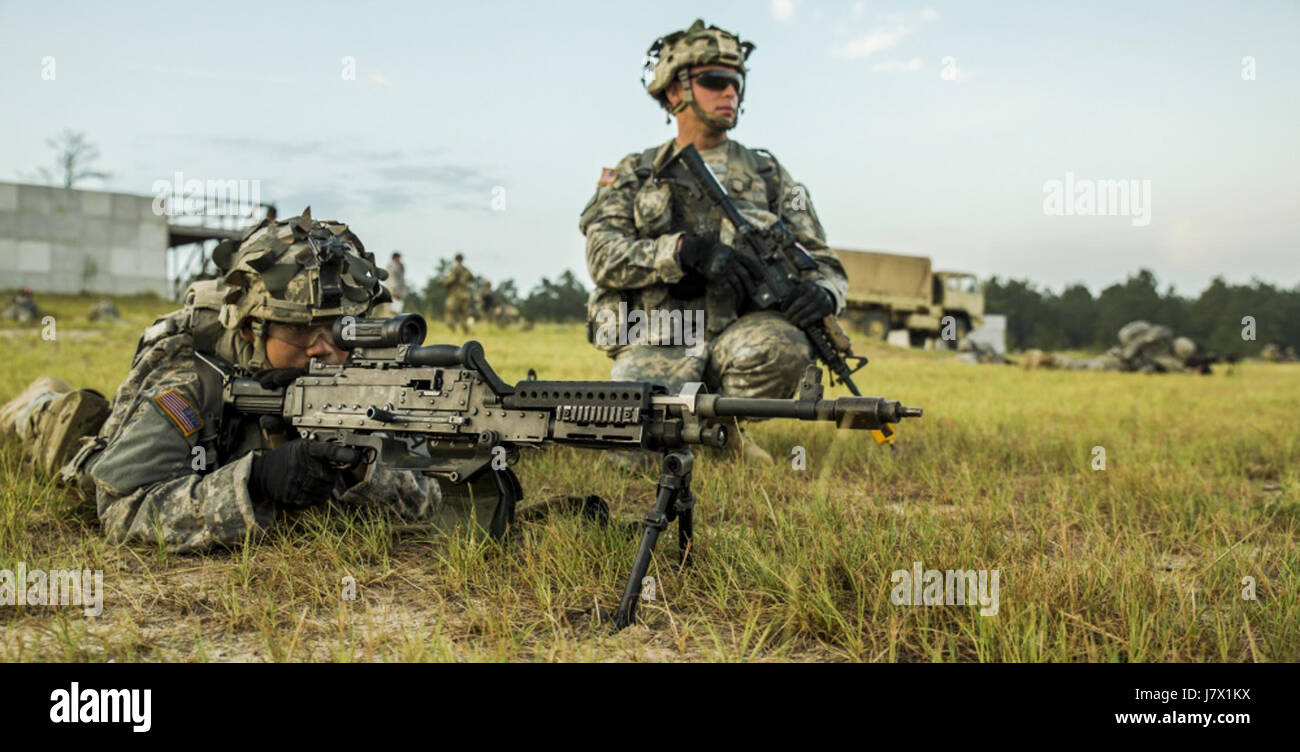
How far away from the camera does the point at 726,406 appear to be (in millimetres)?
2934

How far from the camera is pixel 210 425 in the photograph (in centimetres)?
409

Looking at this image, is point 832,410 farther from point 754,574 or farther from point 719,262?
point 719,262

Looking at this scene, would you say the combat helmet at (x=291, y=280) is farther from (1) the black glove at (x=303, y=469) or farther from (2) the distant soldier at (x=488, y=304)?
(2) the distant soldier at (x=488, y=304)

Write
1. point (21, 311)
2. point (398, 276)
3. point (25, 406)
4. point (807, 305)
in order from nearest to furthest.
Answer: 1. point (25, 406)
2. point (807, 305)
3. point (398, 276)
4. point (21, 311)

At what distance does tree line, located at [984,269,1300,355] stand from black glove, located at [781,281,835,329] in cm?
4195

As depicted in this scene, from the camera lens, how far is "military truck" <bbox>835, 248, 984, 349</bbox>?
31.5m

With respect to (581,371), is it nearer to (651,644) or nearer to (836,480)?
(836,480)

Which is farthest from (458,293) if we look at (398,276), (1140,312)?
(1140,312)

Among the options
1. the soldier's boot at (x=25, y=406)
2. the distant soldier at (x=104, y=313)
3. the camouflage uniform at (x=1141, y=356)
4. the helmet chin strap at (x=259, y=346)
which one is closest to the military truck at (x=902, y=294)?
the camouflage uniform at (x=1141, y=356)

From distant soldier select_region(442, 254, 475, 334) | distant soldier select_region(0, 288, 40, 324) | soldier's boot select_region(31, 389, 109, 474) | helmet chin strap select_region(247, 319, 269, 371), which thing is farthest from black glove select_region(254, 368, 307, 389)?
distant soldier select_region(0, 288, 40, 324)

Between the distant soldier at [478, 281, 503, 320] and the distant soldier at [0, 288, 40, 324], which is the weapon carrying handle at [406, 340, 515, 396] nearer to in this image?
the distant soldier at [0, 288, 40, 324]

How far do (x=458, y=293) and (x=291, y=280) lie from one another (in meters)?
18.9

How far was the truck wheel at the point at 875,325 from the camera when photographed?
100 feet
